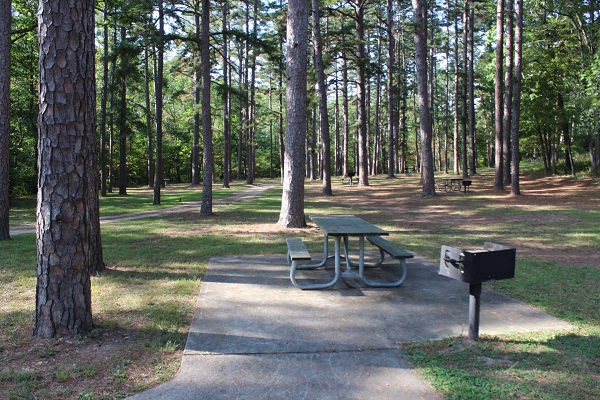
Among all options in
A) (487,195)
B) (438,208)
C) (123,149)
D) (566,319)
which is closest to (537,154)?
(487,195)

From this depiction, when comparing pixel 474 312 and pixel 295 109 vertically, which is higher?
pixel 295 109

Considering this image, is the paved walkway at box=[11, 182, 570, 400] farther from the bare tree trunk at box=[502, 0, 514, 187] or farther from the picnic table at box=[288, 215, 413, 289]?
the bare tree trunk at box=[502, 0, 514, 187]

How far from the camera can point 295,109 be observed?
1034 centimetres

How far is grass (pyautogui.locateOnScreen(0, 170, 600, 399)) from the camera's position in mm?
2971

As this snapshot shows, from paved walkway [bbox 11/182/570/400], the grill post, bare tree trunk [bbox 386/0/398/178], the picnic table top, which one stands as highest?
bare tree trunk [bbox 386/0/398/178]

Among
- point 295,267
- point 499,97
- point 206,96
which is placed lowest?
point 295,267

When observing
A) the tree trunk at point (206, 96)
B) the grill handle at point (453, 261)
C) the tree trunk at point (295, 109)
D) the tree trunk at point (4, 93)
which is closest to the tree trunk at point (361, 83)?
the tree trunk at point (206, 96)

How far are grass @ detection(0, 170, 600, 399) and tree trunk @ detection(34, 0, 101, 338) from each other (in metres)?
0.33

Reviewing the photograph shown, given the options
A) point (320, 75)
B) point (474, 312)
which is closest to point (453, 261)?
point (474, 312)

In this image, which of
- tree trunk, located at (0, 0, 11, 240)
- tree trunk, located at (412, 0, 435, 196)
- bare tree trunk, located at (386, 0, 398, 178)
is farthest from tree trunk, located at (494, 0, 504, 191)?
tree trunk, located at (0, 0, 11, 240)

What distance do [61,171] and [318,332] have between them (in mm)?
2714

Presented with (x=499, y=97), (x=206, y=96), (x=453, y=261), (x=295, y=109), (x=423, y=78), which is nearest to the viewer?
(x=453, y=261)

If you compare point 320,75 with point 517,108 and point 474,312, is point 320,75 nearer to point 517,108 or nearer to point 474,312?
point 517,108

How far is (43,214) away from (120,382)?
65.7 inches
